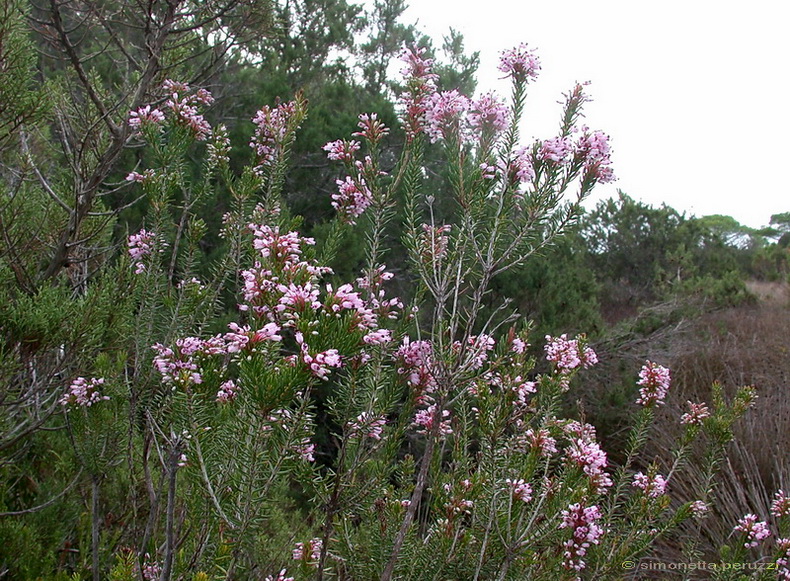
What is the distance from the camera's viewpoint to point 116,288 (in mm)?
3061

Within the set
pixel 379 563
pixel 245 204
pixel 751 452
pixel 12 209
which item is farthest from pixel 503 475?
pixel 751 452

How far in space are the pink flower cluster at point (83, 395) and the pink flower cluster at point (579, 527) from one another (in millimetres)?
1908

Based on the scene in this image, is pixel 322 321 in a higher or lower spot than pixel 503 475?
higher

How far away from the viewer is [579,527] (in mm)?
2297

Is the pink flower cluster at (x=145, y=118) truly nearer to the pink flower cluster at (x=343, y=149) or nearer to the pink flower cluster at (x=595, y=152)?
the pink flower cluster at (x=343, y=149)

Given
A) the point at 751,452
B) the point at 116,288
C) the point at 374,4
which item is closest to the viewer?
the point at 116,288

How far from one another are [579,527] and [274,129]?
2.12 m

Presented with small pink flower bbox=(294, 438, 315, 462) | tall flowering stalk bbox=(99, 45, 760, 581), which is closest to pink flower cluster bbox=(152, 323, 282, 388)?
tall flowering stalk bbox=(99, 45, 760, 581)

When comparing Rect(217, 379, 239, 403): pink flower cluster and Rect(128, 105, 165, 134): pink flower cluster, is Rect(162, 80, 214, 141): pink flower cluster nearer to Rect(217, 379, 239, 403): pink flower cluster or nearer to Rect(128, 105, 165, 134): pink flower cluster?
Rect(128, 105, 165, 134): pink flower cluster

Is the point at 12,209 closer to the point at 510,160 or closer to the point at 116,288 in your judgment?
the point at 116,288

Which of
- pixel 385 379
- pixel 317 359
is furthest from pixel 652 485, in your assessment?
pixel 317 359

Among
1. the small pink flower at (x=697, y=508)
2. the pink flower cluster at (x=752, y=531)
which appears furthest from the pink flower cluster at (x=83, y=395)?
the pink flower cluster at (x=752, y=531)

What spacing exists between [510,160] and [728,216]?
166 ft

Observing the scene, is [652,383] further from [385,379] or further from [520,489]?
[385,379]
